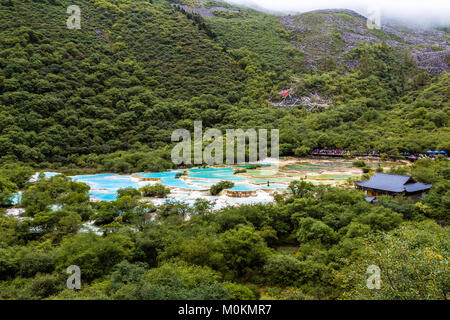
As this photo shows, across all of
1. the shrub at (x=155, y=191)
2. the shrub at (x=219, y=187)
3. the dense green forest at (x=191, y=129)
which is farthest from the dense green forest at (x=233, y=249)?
the shrub at (x=219, y=187)

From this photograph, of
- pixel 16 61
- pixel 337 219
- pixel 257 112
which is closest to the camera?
pixel 337 219

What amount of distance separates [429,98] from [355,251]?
2084 inches

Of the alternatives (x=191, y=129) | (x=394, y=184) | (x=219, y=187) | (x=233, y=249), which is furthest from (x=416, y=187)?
(x=191, y=129)

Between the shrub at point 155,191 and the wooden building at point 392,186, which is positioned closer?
the wooden building at point 392,186

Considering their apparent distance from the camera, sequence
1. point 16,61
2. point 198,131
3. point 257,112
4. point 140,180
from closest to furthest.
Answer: point 140,180 → point 16,61 → point 198,131 → point 257,112

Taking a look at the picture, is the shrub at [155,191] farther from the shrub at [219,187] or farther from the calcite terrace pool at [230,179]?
the shrub at [219,187]

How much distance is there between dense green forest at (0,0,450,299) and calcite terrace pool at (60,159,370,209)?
7.46 feet

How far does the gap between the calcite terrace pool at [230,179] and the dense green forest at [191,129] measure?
228 centimetres

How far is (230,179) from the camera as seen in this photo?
94.0 feet

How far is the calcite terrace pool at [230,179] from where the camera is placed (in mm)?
22766

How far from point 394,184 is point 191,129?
37.0 metres
